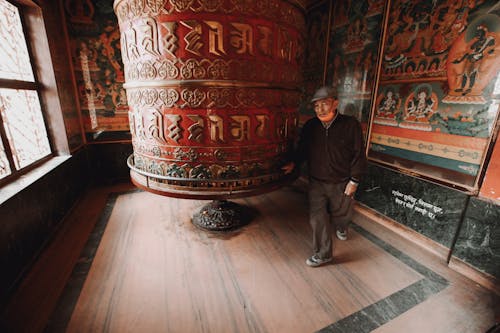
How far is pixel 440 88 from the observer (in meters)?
2.38

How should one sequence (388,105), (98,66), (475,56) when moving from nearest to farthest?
(475,56) < (388,105) < (98,66)

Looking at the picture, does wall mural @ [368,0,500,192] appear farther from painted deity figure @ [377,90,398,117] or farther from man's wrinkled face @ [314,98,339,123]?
man's wrinkled face @ [314,98,339,123]

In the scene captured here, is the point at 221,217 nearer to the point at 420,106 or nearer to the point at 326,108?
the point at 326,108

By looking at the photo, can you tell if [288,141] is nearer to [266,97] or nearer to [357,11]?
[266,97]

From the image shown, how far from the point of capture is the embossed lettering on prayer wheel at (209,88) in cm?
191

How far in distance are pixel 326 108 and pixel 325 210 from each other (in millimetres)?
991

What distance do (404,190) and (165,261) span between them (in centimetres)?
278

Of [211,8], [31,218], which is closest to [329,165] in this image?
[211,8]

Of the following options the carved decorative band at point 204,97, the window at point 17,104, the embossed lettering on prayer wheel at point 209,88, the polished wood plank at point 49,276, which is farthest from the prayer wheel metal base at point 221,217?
Result: the window at point 17,104

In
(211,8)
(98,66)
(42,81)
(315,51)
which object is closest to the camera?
(211,8)

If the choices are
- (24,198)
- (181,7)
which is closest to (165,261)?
(24,198)

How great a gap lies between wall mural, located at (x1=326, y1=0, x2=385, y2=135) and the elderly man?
1175mm

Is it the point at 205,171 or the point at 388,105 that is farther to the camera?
the point at 388,105

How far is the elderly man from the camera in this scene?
2223mm
